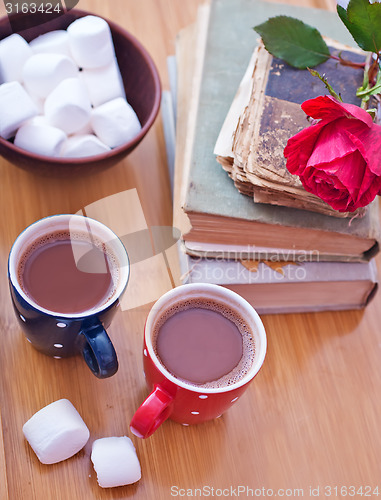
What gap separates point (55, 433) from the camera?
0.58 meters

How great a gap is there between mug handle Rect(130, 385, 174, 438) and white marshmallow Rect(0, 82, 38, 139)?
1.18ft

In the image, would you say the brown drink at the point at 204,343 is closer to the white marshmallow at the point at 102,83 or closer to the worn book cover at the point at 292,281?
the worn book cover at the point at 292,281

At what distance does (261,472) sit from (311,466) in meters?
0.06

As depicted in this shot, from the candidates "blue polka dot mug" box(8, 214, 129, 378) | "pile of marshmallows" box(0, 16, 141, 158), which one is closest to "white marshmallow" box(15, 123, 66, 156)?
"pile of marshmallows" box(0, 16, 141, 158)

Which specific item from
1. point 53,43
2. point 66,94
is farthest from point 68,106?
point 53,43

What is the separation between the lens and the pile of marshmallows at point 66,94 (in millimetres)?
688

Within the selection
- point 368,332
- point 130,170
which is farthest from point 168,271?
point 368,332

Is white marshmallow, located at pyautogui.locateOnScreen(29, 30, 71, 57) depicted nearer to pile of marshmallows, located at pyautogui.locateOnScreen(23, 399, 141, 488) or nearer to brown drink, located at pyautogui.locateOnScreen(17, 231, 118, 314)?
brown drink, located at pyautogui.locateOnScreen(17, 231, 118, 314)

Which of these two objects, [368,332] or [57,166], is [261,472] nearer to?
[368,332]

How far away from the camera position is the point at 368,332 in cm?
75

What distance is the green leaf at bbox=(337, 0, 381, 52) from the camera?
1.96 feet

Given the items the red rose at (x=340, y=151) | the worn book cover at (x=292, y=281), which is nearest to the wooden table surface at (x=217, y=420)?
the worn book cover at (x=292, y=281)

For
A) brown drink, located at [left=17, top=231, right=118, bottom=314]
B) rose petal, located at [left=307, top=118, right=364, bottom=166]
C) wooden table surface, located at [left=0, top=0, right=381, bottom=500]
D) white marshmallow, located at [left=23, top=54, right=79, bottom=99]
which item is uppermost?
white marshmallow, located at [left=23, top=54, right=79, bottom=99]

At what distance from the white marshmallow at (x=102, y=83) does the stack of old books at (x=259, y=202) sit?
0.11 meters
